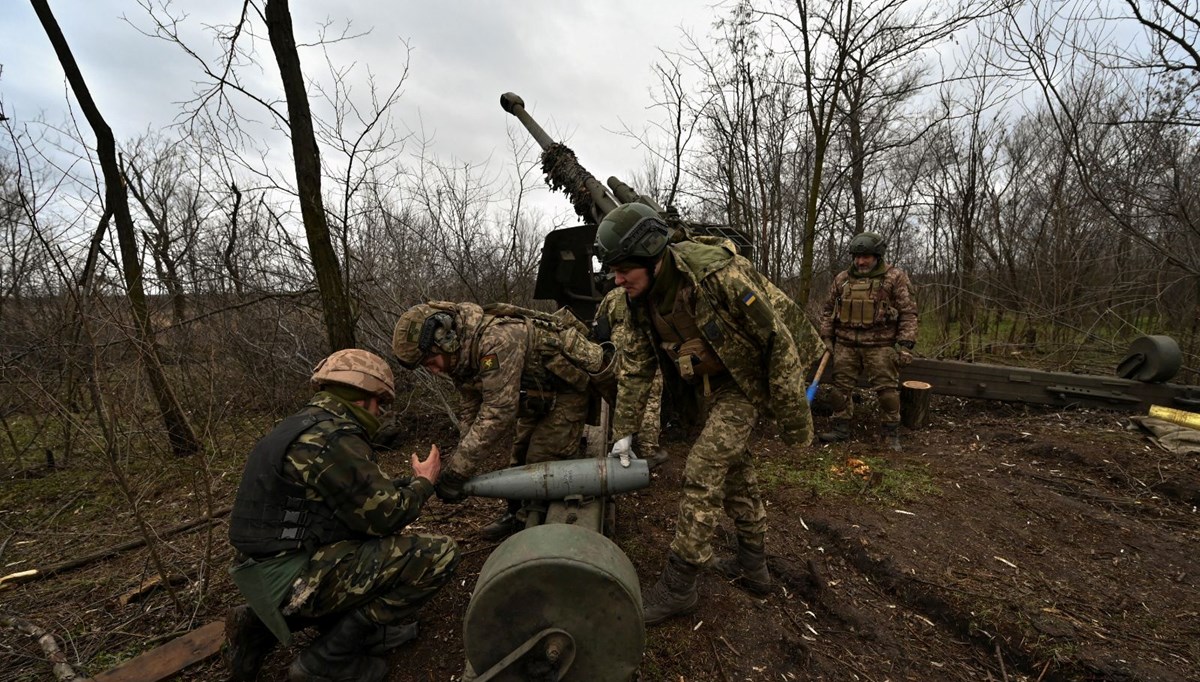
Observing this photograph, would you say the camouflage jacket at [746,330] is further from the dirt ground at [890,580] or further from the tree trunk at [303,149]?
the tree trunk at [303,149]

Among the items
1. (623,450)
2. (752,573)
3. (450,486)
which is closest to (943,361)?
(752,573)

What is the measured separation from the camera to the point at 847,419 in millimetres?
5391

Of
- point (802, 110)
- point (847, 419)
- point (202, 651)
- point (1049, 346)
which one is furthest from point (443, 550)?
point (1049, 346)

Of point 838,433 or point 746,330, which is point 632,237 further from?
point 838,433

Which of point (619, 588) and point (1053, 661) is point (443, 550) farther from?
point (1053, 661)

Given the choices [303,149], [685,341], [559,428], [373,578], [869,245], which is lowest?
[373,578]

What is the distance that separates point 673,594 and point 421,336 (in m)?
1.87

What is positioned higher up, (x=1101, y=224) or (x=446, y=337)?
(x=1101, y=224)

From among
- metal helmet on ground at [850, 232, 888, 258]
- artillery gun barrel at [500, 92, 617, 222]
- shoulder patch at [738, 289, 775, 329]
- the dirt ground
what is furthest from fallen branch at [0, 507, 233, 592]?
metal helmet on ground at [850, 232, 888, 258]

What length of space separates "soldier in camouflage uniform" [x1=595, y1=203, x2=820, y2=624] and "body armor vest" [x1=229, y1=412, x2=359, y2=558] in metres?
1.45

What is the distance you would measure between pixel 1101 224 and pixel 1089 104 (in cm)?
184

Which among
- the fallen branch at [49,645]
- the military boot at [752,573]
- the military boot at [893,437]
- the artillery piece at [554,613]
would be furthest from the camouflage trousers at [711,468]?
the military boot at [893,437]

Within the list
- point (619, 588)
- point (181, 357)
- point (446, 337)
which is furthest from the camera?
point (181, 357)

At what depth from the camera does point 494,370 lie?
2.85m
